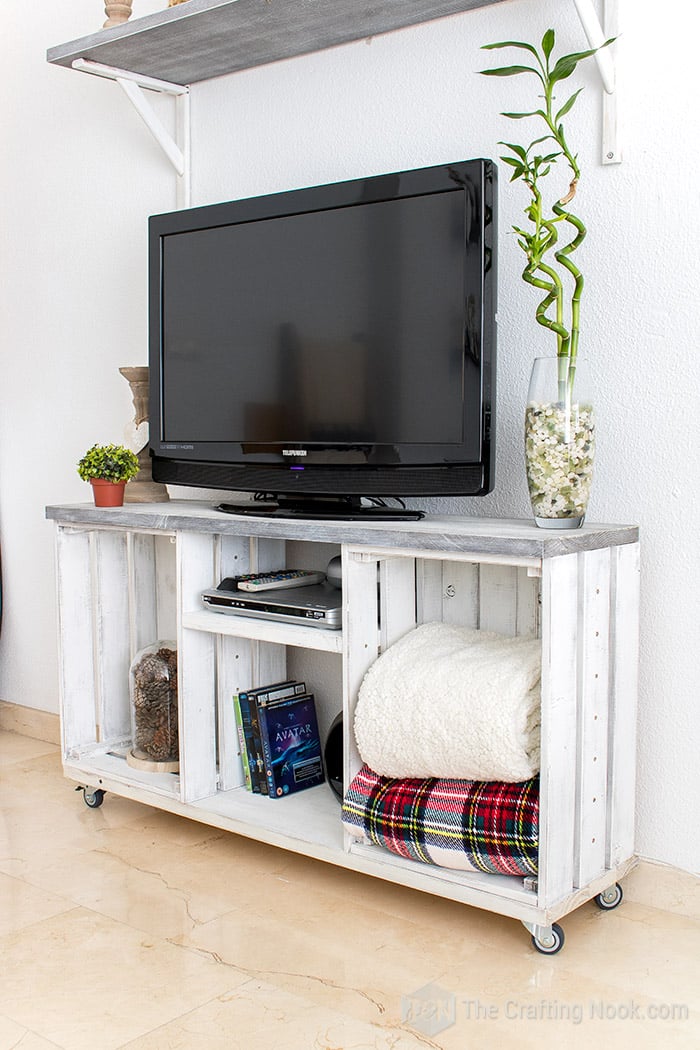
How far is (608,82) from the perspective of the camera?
1796 mm

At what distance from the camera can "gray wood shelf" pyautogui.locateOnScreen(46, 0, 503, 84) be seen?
2.01 meters

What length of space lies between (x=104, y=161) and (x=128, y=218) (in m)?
0.17

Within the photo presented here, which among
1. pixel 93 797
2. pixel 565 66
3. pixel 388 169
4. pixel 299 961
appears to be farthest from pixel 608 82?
pixel 93 797

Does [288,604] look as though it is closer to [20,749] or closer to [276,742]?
[276,742]

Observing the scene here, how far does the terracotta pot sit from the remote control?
13.5 inches

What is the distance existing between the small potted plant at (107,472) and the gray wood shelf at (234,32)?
81 centimetres

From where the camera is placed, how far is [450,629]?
194 cm

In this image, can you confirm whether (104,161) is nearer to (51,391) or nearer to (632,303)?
(51,391)

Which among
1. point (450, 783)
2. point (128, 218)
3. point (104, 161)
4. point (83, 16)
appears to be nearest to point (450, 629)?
point (450, 783)

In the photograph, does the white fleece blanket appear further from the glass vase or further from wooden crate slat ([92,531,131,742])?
wooden crate slat ([92,531,131,742])

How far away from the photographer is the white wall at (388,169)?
1.80 m

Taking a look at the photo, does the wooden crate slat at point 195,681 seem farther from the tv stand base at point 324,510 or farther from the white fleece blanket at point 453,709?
the white fleece blanket at point 453,709

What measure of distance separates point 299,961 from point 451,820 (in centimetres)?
31

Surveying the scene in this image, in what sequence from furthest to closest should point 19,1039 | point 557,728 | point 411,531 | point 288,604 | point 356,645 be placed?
1. point 288,604
2. point 356,645
3. point 411,531
4. point 557,728
5. point 19,1039
